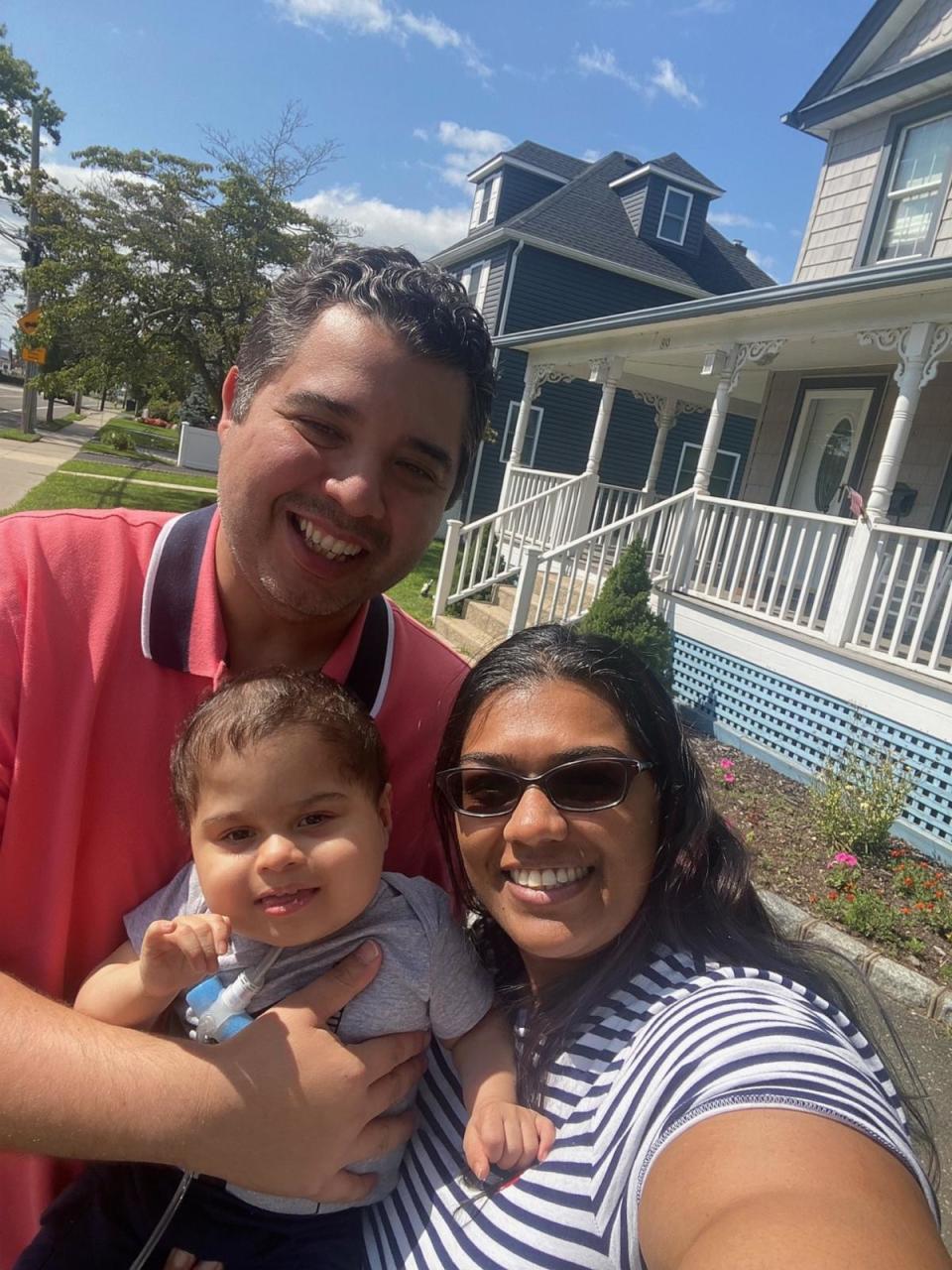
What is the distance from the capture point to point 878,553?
7.25 metres

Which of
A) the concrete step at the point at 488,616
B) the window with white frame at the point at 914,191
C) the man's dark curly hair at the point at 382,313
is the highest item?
the window with white frame at the point at 914,191

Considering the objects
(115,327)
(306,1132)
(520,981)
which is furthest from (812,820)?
(115,327)

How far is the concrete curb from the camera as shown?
13.4 feet

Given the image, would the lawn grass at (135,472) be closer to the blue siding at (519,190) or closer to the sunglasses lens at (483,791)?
the blue siding at (519,190)

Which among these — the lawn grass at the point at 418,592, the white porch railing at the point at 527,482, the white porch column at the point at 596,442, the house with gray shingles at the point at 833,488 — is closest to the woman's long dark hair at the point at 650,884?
the house with gray shingles at the point at 833,488

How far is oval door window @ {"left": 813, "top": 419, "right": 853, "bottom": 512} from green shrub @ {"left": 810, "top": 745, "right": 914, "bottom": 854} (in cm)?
528

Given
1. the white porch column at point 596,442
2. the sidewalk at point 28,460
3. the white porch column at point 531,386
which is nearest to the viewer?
the white porch column at point 596,442

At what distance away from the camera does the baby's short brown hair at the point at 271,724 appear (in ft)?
5.02

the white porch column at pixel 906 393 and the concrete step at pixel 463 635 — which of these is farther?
the concrete step at pixel 463 635

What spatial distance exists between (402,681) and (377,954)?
1.88 feet

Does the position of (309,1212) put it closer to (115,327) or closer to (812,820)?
(812,820)

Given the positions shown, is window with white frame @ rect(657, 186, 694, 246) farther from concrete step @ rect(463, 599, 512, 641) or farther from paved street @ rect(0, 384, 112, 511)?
paved street @ rect(0, 384, 112, 511)

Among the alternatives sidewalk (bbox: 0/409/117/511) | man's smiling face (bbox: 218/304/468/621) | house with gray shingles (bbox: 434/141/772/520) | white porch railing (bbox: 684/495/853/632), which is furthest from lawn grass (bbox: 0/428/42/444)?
man's smiling face (bbox: 218/304/468/621)

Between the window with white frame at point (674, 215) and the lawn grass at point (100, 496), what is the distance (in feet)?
47.7
